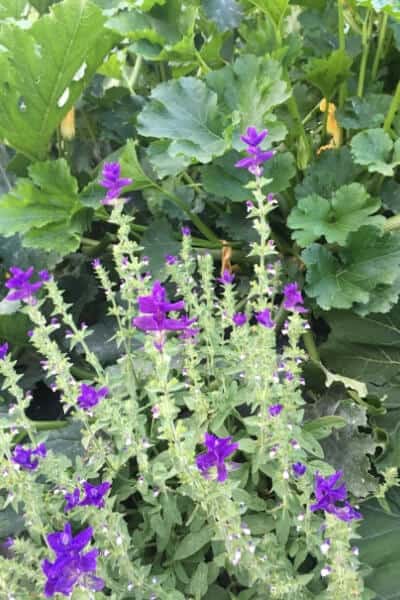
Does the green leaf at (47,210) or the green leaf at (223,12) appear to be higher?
the green leaf at (223,12)

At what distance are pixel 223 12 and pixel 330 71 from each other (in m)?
0.25

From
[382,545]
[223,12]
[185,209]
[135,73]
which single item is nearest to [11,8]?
[135,73]

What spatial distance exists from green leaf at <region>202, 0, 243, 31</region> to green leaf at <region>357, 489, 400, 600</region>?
912 mm

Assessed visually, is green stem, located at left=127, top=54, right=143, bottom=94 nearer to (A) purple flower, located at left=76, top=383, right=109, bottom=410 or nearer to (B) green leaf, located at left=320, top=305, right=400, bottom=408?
(B) green leaf, located at left=320, top=305, right=400, bottom=408

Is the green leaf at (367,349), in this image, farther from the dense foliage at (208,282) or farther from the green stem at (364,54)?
the green stem at (364,54)

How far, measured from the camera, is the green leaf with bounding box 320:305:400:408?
1.17 meters

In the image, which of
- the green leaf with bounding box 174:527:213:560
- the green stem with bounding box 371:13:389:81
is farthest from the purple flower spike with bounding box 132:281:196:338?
the green stem with bounding box 371:13:389:81

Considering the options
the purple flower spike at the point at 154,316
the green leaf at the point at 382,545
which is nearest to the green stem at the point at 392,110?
the green leaf at the point at 382,545

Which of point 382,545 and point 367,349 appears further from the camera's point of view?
point 367,349

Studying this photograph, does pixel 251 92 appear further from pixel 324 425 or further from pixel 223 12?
pixel 324 425

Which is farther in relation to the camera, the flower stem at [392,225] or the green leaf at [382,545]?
the flower stem at [392,225]

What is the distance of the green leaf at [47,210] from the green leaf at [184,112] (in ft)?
0.62

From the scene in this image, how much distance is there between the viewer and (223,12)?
1211 mm

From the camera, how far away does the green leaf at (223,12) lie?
3.92 ft
